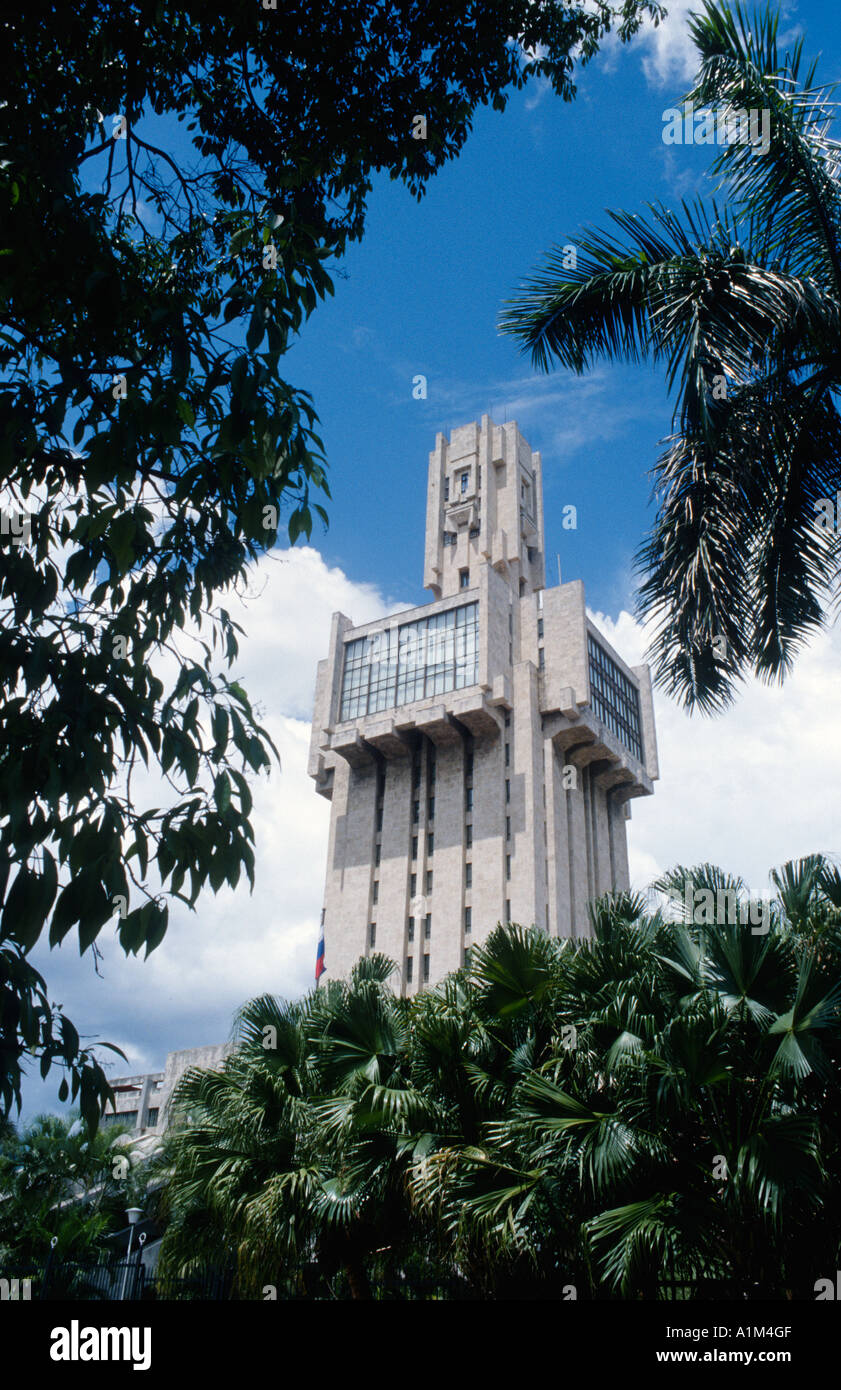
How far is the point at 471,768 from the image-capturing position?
63000mm

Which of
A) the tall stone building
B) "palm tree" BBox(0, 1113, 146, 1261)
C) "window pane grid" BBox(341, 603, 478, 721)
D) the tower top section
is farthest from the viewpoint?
the tower top section

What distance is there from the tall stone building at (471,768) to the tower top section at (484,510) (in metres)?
0.78

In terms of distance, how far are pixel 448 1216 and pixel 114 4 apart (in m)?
11.7

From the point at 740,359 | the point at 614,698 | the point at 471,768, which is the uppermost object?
the point at 614,698

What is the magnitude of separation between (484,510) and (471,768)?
785 inches

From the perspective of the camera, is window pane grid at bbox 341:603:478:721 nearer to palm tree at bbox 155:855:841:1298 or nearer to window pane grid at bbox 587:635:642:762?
window pane grid at bbox 587:635:642:762

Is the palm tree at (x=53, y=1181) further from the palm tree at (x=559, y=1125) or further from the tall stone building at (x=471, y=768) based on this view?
the tall stone building at (x=471, y=768)

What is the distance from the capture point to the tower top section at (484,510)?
7156cm

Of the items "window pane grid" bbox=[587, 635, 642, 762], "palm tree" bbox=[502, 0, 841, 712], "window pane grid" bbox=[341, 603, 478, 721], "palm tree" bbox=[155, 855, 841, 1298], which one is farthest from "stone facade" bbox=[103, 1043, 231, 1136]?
"palm tree" bbox=[502, 0, 841, 712]

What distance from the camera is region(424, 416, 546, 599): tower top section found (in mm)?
71562

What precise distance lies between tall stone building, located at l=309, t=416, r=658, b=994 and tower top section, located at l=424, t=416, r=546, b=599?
30.7 inches

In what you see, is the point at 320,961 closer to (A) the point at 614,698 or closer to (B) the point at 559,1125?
(A) the point at 614,698

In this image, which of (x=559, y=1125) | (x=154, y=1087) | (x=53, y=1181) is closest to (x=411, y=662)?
(x=154, y=1087)

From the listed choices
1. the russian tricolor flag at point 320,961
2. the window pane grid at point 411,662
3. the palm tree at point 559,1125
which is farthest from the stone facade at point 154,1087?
the palm tree at point 559,1125
